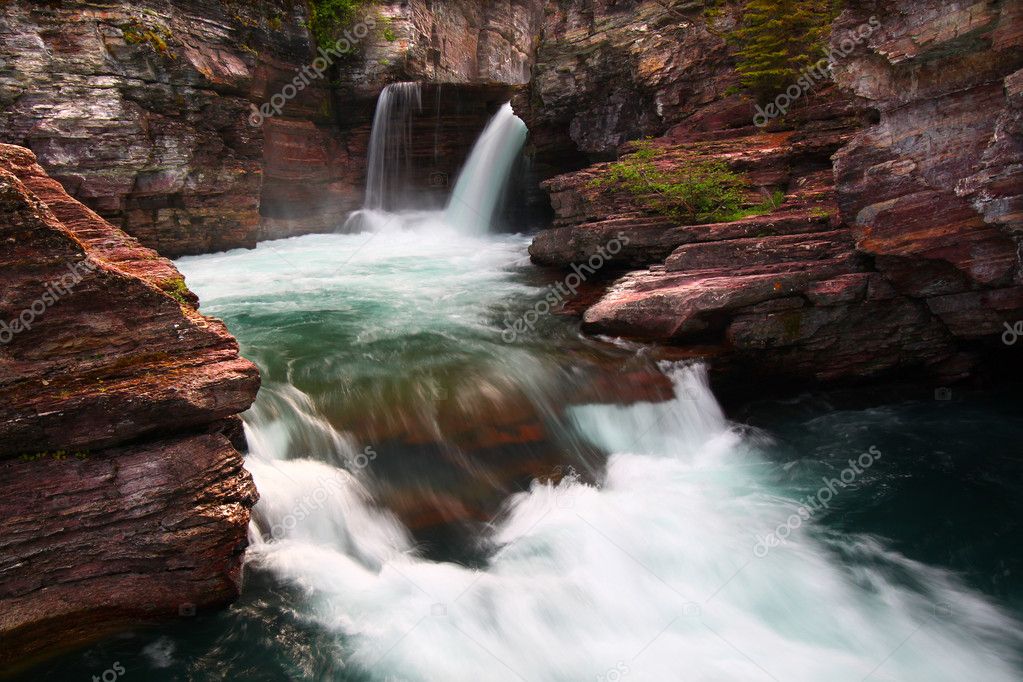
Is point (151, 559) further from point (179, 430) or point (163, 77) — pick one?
point (163, 77)

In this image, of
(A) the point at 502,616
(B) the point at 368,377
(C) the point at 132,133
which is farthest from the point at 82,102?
(A) the point at 502,616

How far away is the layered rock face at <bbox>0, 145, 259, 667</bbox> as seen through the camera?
4.16 m

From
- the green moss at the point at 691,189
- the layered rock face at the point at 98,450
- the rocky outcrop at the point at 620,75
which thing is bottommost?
the layered rock face at the point at 98,450

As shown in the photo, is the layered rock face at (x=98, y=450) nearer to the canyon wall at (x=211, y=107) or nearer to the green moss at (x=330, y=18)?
the canyon wall at (x=211, y=107)

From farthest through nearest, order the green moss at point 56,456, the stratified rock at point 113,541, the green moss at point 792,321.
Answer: the green moss at point 792,321 → the green moss at point 56,456 → the stratified rock at point 113,541

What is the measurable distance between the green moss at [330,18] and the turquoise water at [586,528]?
12679 mm

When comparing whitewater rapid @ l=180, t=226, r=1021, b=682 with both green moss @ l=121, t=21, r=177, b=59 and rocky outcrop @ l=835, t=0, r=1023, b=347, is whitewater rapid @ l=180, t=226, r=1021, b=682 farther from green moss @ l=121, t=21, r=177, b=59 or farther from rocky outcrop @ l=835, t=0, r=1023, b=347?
green moss @ l=121, t=21, r=177, b=59

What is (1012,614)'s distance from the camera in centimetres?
495

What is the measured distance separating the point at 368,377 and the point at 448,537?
251 centimetres

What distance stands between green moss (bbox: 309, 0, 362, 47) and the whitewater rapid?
1432 cm

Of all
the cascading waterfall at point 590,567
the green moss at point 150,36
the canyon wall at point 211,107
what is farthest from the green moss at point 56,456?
the green moss at point 150,36

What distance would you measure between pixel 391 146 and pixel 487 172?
3.36 meters

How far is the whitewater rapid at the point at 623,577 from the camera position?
4.59 m

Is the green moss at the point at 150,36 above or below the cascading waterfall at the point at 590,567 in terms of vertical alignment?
above
